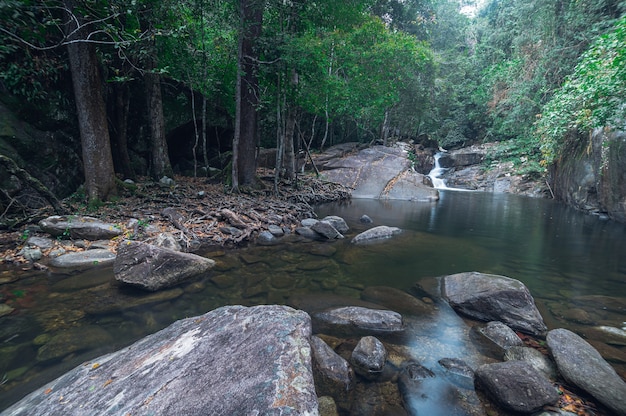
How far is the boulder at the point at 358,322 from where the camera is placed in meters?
3.99

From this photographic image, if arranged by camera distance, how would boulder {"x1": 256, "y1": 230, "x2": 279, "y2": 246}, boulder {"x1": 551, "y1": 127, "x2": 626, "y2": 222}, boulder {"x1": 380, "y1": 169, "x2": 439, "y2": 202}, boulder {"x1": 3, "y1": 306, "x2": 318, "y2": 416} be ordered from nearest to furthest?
1. boulder {"x1": 3, "y1": 306, "x2": 318, "y2": 416}
2. boulder {"x1": 256, "y1": 230, "x2": 279, "y2": 246}
3. boulder {"x1": 551, "y1": 127, "x2": 626, "y2": 222}
4. boulder {"x1": 380, "y1": 169, "x2": 439, "y2": 202}

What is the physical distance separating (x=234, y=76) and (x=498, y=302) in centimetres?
1232

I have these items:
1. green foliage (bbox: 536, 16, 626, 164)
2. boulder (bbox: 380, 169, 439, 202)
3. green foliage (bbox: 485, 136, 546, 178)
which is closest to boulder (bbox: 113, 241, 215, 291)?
green foliage (bbox: 536, 16, 626, 164)

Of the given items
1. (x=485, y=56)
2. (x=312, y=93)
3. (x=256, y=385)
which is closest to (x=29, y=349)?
(x=256, y=385)

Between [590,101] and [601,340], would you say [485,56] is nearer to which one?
[590,101]

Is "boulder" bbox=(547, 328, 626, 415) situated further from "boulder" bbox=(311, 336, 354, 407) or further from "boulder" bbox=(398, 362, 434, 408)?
"boulder" bbox=(311, 336, 354, 407)

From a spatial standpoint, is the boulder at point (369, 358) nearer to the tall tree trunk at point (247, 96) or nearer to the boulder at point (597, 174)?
the tall tree trunk at point (247, 96)

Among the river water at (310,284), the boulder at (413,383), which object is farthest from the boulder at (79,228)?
the boulder at (413,383)

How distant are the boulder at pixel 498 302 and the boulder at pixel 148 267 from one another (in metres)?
4.64

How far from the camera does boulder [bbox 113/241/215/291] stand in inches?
183

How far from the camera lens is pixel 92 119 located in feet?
23.7

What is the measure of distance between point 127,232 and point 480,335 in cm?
708

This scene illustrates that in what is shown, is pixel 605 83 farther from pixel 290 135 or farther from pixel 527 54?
pixel 527 54

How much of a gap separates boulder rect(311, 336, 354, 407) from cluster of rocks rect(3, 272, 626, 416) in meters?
0.01
